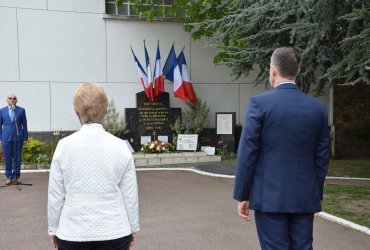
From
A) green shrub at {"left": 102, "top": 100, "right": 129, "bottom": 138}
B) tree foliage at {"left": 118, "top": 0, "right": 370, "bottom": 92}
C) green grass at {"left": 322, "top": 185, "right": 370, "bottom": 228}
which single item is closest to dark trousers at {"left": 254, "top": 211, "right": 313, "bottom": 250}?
green grass at {"left": 322, "top": 185, "right": 370, "bottom": 228}

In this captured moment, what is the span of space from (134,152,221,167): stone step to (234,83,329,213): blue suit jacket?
34.2 feet

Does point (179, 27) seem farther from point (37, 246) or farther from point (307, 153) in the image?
point (307, 153)

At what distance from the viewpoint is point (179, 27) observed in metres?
15.6

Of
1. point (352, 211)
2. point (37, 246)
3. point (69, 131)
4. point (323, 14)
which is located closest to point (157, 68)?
point (69, 131)

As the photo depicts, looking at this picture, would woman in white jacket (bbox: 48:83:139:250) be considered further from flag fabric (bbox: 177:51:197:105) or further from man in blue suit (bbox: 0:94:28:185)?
flag fabric (bbox: 177:51:197:105)

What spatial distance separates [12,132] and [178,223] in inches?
188

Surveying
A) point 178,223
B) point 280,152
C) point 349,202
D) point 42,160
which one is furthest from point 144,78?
point 280,152

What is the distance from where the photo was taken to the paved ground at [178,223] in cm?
538

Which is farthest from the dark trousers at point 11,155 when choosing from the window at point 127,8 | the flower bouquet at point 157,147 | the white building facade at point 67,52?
the window at point 127,8

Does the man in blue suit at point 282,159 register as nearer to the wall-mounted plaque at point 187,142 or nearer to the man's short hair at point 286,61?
the man's short hair at point 286,61

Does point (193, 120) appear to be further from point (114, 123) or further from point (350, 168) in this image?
point (350, 168)

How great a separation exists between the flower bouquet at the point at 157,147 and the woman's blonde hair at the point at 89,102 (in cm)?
1123

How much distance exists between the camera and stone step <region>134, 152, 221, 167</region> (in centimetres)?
1342

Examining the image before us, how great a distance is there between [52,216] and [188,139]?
12046 mm
